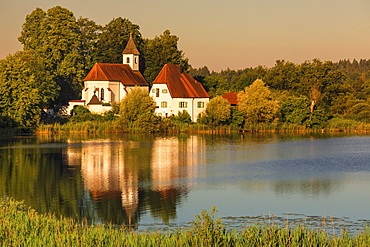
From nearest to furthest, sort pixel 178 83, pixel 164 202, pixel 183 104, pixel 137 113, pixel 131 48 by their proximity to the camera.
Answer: pixel 164 202, pixel 137 113, pixel 183 104, pixel 178 83, pixel 131 48

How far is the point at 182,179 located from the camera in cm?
3044

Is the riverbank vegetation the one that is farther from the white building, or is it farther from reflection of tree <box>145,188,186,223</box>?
reflection of tree <box>145,188,186,223</box>

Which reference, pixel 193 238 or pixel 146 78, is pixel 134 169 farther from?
pixel 146 78

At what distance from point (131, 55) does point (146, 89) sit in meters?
11.9

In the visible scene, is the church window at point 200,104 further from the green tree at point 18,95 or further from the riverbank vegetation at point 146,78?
the green tree at point 18,95

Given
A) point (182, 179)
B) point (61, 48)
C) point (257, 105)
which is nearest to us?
point (182, 179)

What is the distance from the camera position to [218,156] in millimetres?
41188

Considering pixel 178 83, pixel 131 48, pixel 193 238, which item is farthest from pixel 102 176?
pixel 131 48

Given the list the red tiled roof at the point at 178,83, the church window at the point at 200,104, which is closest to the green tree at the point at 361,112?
the red tiled roof at the point at 178,83

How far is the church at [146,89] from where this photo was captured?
7269 centimetres

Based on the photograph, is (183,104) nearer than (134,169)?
No

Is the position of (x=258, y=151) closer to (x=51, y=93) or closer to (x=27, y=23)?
(x=51, y=93)

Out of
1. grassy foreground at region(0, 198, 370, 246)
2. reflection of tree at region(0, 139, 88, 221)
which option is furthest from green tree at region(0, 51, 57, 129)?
grassy foreground at region(0, 198, 370, 246)

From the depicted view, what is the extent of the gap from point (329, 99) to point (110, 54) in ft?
103
